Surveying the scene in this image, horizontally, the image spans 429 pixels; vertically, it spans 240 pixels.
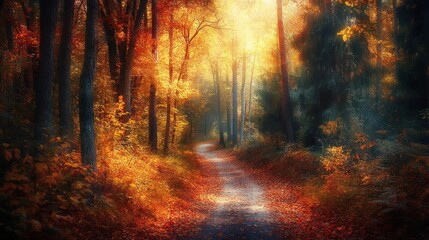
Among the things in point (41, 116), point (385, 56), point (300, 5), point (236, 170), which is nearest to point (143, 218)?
point (41, 116)

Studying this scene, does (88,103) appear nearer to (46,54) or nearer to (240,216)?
(46,54)

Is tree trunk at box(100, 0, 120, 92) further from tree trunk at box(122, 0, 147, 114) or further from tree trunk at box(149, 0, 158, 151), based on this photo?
tree trunk at box(149, 0, 158, 151)

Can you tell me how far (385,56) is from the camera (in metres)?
21.6

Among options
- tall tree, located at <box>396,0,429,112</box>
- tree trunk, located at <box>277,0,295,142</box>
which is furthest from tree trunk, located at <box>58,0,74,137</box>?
tall tree, located at <box>396,0,429,112</box>

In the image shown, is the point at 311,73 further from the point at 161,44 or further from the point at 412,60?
the point at 161,44

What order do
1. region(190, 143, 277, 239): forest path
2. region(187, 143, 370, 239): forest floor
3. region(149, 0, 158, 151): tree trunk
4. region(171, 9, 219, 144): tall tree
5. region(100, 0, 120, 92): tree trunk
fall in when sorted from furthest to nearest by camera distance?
region(171, 9, 219, 144): tall tree → region(149, 0, 158, 151): tree trunk → region(100, 0, 120, 92): tree trunk → region(190, 143, 277, 239): forest path → region(187, 143, 370, 239): forest floor

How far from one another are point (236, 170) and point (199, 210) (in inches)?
442

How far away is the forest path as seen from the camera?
900cm

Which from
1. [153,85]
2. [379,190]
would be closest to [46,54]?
[153,85]

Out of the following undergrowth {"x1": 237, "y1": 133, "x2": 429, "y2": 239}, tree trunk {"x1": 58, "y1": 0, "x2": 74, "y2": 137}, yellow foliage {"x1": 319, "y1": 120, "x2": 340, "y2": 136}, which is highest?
tree trunk {"x1": 58, "y1": 0, "x2": 74, "y2": 137}

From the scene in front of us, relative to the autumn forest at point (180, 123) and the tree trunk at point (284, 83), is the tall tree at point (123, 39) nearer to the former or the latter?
the autumn forest at point (180, 123)

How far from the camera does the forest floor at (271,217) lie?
8727 millimetres

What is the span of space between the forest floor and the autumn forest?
0.09m

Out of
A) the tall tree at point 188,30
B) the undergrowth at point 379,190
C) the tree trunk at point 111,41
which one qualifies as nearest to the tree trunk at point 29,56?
the tree trunk at point 111,41
